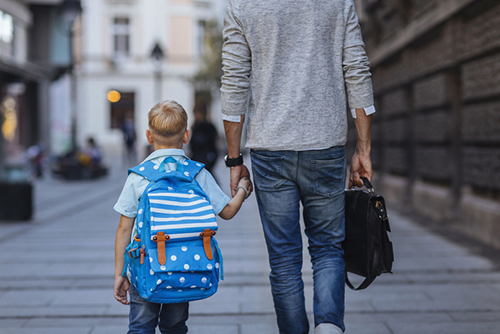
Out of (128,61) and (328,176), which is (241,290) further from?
(128,61)

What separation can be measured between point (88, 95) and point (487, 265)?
30.9 metres

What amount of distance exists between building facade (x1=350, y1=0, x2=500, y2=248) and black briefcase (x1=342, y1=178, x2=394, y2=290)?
366 cm

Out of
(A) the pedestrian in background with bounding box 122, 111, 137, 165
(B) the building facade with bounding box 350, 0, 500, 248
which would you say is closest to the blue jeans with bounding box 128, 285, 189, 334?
(B) the building facade with bounding box 350, 0, 500, 248

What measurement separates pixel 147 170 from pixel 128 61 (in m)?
32.7

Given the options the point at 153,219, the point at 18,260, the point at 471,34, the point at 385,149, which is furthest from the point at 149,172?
the point at 385,149

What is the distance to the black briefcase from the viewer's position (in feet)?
8.86

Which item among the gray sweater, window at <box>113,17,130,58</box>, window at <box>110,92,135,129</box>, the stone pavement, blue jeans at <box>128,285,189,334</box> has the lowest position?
the stone pavement

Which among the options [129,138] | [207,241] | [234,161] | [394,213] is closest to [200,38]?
[129,138]

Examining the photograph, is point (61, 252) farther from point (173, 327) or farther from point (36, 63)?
point (36, 63)

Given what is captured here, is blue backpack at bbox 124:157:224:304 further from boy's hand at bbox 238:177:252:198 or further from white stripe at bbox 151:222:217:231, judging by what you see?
boy's hand at bbox 238:177:252:198

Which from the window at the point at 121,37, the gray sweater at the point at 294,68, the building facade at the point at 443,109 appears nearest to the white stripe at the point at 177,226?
the gray sweater at the point at 294,68

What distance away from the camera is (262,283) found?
4.77 metres

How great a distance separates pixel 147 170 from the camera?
8.21 ft

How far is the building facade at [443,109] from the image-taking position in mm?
6305
